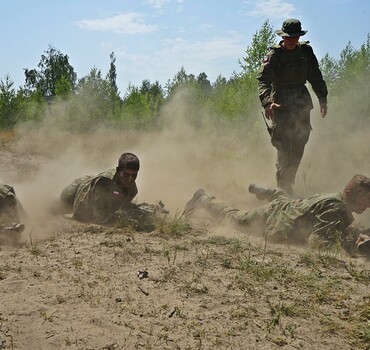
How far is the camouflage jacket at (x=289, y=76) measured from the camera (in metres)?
6.87

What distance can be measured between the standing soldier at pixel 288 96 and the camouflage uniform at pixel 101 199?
2.42 meters

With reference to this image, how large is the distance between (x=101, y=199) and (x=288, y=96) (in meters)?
3.19

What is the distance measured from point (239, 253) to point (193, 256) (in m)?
0.51

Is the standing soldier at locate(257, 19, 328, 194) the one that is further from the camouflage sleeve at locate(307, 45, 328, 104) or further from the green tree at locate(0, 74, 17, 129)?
the green tree at locate(0, 74, 17, 129)

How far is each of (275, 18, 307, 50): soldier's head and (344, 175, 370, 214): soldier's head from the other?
2.57 metres

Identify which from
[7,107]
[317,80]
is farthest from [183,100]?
[317,80]

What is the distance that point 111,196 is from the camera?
5934mm

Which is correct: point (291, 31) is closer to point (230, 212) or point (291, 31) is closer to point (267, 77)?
point (267, 77)

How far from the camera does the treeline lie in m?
17.1

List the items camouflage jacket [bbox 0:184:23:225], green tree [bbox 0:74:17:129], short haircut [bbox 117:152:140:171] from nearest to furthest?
camouflage jacket [bbox 0:184:23:225] → short haircut [bbox 117:152:140:171] → green tree [bbox 0:74:17:129]

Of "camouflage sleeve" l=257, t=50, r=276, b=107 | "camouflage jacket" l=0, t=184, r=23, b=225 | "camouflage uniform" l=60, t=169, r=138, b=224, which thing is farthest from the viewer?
"camouflage sleeve" l=257, t=50, r=276, b=107

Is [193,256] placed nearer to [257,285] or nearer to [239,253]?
[239,253]

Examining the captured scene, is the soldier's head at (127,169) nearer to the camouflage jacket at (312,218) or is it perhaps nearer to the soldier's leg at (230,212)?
the soldier's leg at (230,212)

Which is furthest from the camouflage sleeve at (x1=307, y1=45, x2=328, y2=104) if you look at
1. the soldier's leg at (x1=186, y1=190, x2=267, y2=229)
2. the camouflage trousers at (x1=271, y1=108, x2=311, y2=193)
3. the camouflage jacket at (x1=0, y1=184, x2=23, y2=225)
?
the camouflage jacket at (x1=0, y1=184, x2=23, y2=225)
